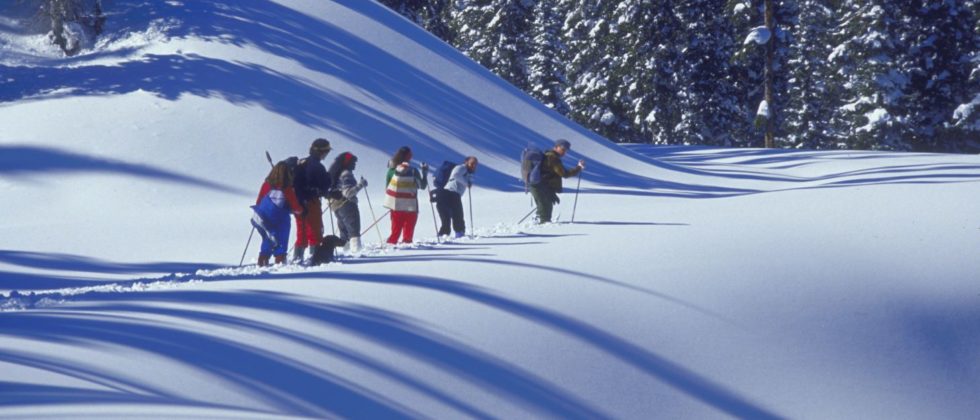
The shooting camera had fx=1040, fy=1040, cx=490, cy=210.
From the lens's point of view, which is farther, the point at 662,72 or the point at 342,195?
the point at 662,72

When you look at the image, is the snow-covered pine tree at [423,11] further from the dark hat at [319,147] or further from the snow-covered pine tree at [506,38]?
the dark hat at [319,147]

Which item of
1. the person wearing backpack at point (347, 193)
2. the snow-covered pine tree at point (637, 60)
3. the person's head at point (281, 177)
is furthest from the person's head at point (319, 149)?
the snow-covered pine tree at point (637, 60)

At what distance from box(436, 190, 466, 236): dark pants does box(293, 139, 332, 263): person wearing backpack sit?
2754 millimetres

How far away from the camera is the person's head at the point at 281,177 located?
12359 mm

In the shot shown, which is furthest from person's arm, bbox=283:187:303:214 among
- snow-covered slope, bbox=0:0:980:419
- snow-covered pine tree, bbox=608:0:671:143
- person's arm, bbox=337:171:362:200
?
snow-covered pine tree, bbox=608:0:671:143

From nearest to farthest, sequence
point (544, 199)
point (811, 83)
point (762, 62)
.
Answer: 1. point (544, 199)
2. point (762, 62)
3. point (811, 83)

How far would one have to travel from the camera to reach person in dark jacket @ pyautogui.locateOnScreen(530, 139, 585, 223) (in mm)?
15906

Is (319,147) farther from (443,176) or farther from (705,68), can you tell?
(705,68)

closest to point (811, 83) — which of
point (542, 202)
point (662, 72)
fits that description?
point (662, 72)

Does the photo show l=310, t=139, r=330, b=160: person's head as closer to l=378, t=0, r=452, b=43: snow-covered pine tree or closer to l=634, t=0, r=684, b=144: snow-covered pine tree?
l=378, t=0, r=452, b=43: snow-covered pine tree

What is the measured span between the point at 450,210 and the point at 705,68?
2842cm

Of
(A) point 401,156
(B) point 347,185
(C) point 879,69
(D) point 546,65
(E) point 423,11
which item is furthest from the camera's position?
(D) point 546,65

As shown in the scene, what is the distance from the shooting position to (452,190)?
612 inches

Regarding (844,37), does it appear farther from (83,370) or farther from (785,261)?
(83,370)
